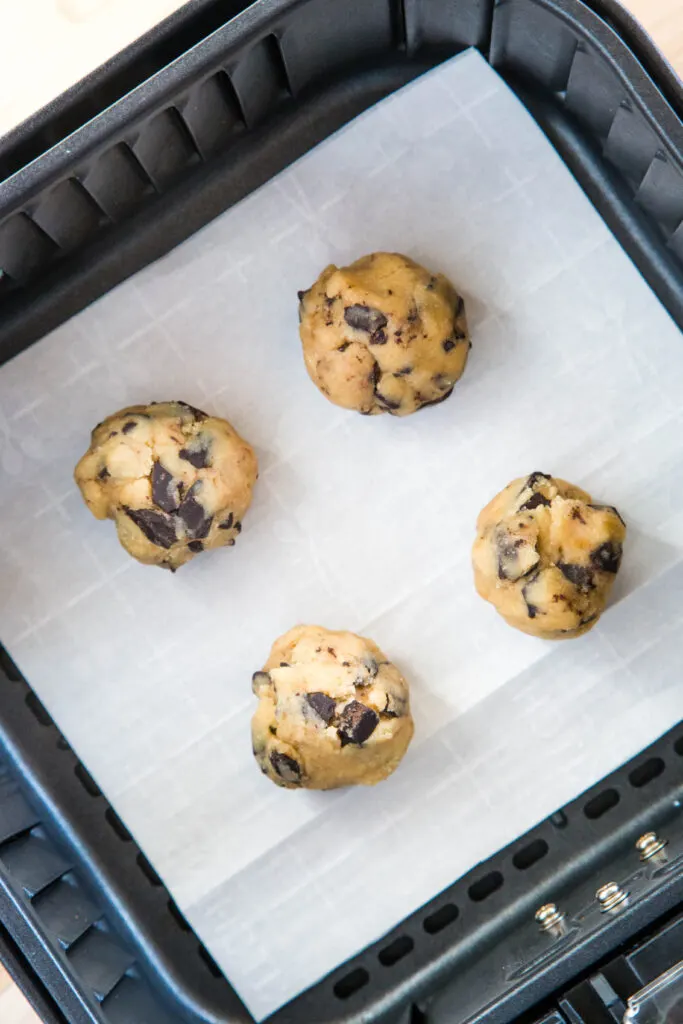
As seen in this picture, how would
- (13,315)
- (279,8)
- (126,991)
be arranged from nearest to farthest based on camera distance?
(279,8) < (126,991) < (13,315)

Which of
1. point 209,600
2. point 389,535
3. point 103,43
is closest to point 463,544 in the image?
point 389,535

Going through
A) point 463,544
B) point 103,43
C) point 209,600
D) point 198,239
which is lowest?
point 463,544

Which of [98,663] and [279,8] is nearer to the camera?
[279,8]

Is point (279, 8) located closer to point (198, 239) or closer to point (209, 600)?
point (198, 239)

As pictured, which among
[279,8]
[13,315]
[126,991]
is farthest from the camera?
[13,315]

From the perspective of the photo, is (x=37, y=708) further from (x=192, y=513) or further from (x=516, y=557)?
(x=516, y=557)

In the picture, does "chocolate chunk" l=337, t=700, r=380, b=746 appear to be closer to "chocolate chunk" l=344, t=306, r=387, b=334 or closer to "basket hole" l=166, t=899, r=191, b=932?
"basket hole" l=166, t=899, r=191, b=932

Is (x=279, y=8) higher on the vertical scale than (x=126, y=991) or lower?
higher

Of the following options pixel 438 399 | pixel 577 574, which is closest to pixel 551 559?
pixel 577 574
